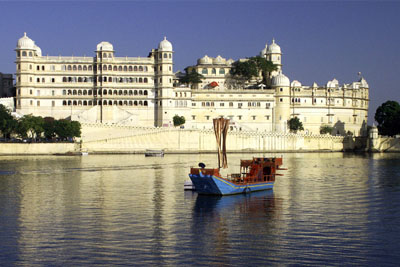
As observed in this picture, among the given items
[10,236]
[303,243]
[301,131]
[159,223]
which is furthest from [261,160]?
[301,131]

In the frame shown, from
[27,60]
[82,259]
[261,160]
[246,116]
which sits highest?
[27,60]

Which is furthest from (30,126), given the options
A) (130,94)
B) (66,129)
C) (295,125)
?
(295,125)

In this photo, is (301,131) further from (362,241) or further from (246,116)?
(362,241)

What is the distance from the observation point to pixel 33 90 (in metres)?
109

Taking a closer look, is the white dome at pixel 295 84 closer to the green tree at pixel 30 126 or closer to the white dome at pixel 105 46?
the white dome at pixel 105 46

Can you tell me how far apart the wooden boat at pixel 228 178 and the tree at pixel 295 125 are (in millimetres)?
68651

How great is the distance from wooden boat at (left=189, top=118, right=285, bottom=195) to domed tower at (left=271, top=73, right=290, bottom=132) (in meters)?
68.3

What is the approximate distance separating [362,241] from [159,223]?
35.7 ft

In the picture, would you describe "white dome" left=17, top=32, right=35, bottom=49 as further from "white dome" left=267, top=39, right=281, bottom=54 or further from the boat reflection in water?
the boat reflection in water

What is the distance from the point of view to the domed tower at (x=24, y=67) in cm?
10712

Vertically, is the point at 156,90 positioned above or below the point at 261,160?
above

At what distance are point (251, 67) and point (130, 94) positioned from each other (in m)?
26.1

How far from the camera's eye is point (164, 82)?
110 metres

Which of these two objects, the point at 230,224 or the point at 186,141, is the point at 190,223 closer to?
the point at 230,224
